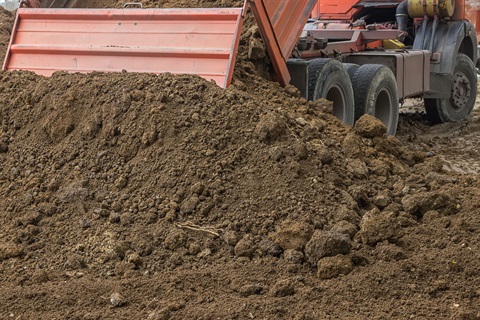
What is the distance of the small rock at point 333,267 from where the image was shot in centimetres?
457

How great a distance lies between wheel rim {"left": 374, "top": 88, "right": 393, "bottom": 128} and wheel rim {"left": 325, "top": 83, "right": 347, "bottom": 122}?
899 mm

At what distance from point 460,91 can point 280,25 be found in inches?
179

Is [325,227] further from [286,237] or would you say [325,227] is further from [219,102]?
[219,102]

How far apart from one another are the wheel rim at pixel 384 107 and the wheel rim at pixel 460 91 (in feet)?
8.44

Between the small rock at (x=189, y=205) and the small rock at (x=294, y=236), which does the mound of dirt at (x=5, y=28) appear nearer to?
the small rock at (x=189, y=205)

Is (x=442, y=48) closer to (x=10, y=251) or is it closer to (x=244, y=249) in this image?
(x=244, y=249)

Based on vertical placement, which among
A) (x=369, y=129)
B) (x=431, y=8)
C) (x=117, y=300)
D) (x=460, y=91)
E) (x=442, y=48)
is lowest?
(x=117, y=300)

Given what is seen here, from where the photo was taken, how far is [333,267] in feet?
15.0

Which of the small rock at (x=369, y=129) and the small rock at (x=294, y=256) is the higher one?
the small rock at (x=369, y=129)


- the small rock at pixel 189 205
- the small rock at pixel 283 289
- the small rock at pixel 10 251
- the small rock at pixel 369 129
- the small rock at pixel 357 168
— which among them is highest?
the small rock at pixel 369 129

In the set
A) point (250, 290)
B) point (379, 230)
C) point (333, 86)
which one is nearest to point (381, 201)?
point (379, 230)

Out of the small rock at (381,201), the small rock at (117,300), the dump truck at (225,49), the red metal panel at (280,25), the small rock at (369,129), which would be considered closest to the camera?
the small rock at (117,300)

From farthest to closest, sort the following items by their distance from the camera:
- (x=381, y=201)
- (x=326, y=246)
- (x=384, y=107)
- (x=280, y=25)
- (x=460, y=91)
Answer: (x=460, y=91) < (x=384, y=107) < (x=280, y=25) < (x=381, y=201) < (x=326, y=246)

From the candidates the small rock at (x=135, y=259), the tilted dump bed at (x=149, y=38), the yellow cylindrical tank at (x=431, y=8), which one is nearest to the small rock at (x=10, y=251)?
the small rock at (x=135, y=259)
